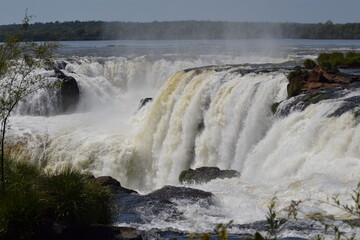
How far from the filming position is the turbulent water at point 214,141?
10844mm

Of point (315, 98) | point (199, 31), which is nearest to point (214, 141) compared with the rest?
point (315, 98)

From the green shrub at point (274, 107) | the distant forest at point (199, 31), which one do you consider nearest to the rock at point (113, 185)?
the green shrub at point (274, 107)

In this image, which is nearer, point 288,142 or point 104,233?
point 104,233

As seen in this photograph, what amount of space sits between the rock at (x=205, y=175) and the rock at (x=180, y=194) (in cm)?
221

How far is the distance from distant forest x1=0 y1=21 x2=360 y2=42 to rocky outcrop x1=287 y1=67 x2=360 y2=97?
5978 centimetres

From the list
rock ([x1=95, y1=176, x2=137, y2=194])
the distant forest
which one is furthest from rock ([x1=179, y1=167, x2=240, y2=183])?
the distant forest

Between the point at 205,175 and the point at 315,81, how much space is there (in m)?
4.98

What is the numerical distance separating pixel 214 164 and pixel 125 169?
11.8ft

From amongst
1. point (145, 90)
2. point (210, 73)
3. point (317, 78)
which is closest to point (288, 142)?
point (317, 78)

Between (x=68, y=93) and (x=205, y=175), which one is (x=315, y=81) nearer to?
(x=205, y=175)

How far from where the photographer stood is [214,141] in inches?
713

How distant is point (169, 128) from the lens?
20.6 metres

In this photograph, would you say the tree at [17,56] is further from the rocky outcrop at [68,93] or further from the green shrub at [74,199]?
the rocky outcrop at [68,93]

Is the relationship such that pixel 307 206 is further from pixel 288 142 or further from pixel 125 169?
pixel 125 169
